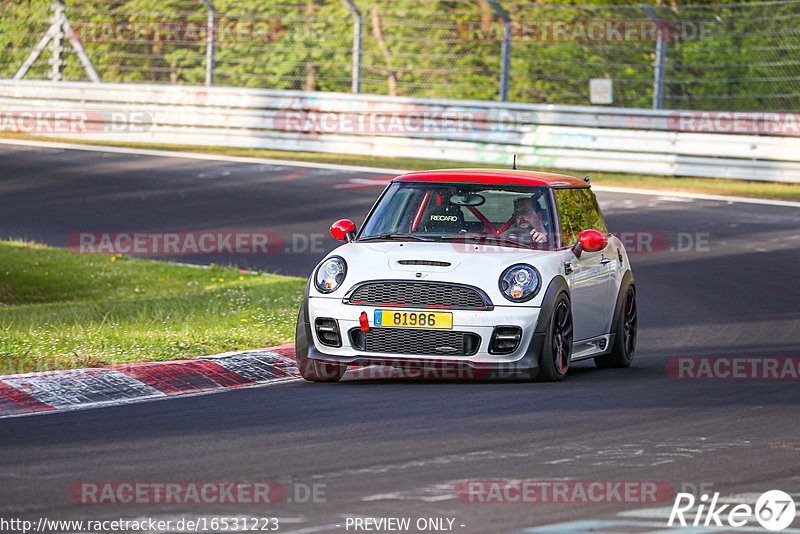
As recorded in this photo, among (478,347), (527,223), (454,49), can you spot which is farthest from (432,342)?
(454,49)

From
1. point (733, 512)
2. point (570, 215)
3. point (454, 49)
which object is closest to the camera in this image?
point (733, 512)

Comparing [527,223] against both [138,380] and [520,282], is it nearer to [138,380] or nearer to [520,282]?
[520,282]

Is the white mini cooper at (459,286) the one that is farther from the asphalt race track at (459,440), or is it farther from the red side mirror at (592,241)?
the asphalt race track at (459,440)

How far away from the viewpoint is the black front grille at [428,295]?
29.2 ft

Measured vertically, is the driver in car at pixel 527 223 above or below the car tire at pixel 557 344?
above

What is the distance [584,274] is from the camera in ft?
32.6

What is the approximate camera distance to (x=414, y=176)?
10.3 meters

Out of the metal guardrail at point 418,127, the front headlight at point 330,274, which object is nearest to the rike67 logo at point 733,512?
the front headlight at point 330,274

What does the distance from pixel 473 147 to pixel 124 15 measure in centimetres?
1123

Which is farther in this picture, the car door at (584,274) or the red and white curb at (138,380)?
the car door at (584,274)

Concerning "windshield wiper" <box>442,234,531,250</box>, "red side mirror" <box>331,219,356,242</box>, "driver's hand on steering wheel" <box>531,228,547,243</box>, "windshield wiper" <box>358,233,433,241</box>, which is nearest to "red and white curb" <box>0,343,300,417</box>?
"red side mirror" <box>331,219,356,242</box>

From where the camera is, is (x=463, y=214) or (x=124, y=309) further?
(x=124, y=309)

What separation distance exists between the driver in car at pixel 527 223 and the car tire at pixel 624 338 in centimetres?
116

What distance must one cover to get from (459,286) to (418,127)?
55.2 ft
